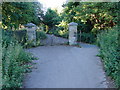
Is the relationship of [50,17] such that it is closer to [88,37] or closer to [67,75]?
[88,37]

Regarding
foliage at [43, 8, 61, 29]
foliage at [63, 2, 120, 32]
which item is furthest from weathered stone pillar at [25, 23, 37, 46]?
foliage at [43, 8, 61, 29]

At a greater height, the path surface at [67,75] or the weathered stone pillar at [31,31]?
the weathered stone pillar at [31,31]

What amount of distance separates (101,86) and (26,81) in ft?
6.06

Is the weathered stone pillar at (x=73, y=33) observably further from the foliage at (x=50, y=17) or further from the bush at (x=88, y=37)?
the foliage at (x=50, y=17)

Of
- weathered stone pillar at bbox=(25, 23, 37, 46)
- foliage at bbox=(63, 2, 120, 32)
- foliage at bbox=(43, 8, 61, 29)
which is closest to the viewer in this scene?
weathered stone pillar at bbox=(25, 23, 37, 46)

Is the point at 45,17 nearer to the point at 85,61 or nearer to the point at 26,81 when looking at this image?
the point at 85,61

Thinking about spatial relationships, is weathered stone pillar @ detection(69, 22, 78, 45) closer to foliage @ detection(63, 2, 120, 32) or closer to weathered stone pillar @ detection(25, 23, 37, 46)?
foliage @ detection(63, 2, 120, 32)

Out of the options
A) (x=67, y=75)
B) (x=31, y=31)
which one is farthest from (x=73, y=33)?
(x=67, y=75)

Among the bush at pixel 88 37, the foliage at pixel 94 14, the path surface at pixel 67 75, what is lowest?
the path surface at pixel 67 75

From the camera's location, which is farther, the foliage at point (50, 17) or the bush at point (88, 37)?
the foliage at point (50, 17)

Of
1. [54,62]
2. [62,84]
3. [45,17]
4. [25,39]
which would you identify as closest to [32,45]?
[25,39]

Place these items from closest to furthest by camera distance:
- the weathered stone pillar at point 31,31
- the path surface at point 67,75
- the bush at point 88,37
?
the path surface at point 67,75, the weathered stone pillar at point 31,31, the bush at point 88,37

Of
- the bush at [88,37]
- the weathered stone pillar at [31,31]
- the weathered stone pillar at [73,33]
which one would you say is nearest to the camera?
the weathered stone pillar at [31,31]

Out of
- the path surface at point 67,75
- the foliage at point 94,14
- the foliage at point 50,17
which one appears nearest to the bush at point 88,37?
the foliage at point 94,14
